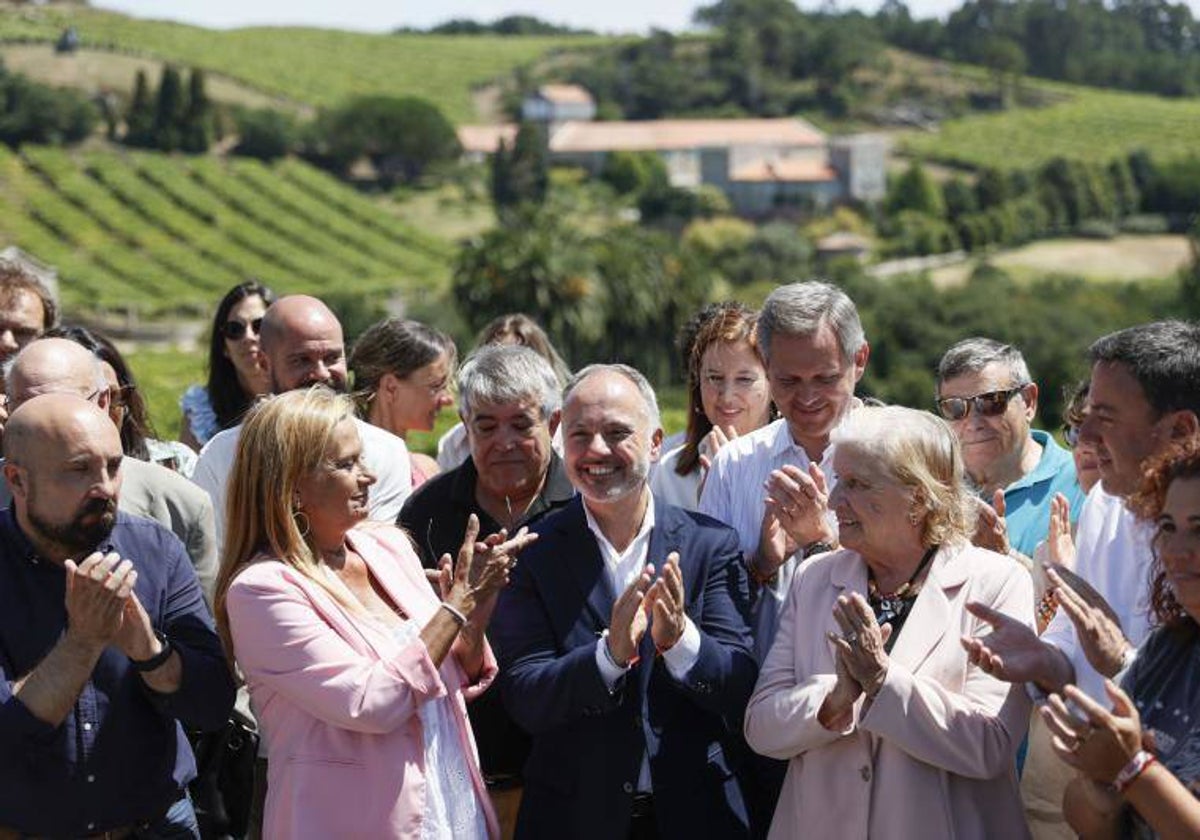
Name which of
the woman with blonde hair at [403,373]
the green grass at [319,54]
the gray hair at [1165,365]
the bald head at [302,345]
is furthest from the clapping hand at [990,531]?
the green grass at [319,54]

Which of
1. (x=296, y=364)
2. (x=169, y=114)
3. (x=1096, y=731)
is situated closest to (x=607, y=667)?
(x=1096, y=731)

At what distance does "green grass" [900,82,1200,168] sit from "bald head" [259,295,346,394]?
11876 centimetres

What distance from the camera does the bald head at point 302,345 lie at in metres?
6.02

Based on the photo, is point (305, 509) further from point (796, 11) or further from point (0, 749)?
point (796, 11)

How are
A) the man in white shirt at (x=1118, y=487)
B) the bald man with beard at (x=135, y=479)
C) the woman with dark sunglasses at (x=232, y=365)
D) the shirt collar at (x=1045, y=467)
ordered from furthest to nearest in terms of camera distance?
the woman with dark sunglasses at (x=232, y=365) → the shirt collar at (x=1045, y=467) → the bald man with beard at (x=135, y=479) → the man in white shirt at (x=1118, y=487)

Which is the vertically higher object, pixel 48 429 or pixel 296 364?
pixel 48 429

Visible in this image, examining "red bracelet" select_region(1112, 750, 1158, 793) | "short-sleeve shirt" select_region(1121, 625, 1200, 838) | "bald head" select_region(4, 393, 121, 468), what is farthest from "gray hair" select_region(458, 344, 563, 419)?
"red bracelet" select_region(1112, 750, 1158, 793)

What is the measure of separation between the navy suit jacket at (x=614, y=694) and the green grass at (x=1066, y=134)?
12011cm

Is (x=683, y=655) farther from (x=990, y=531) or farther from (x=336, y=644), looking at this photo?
(x=990, y=531)

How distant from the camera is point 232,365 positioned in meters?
6.85

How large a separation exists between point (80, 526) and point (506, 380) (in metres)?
1.53

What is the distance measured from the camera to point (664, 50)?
6732 inches

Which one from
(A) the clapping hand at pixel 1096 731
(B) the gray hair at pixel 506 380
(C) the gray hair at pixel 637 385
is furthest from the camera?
(B) the gray hair at pixel 506 380

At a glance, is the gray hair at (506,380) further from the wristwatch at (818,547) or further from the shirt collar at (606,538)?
the wristwatch at (818,547)
